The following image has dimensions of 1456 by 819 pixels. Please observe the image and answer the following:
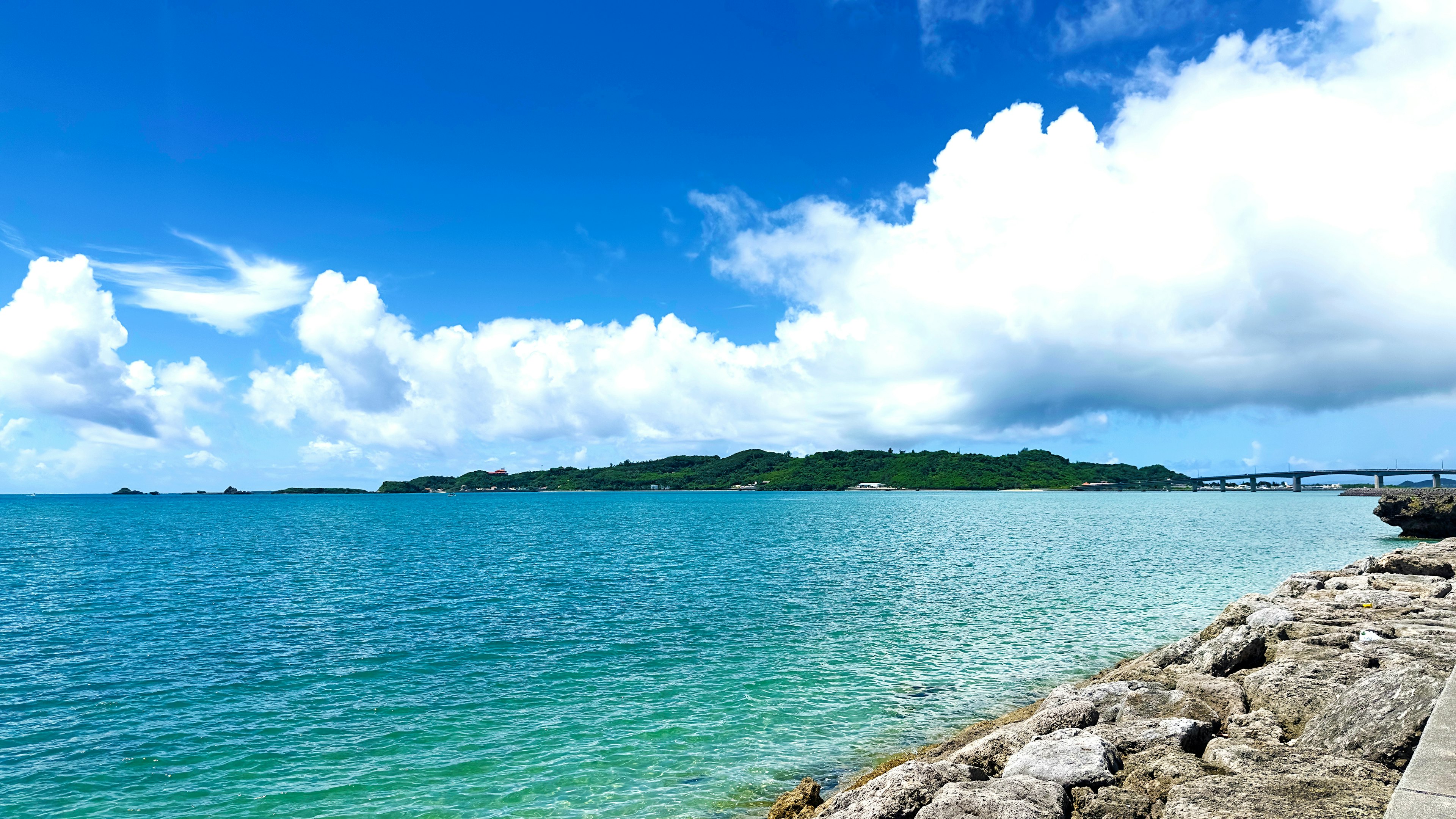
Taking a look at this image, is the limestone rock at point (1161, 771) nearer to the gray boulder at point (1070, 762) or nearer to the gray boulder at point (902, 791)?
the gray boulder at point (1070, 762)

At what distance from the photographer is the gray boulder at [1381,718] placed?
9742 millimetres

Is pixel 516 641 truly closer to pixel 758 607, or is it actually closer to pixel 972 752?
pixel 758 607

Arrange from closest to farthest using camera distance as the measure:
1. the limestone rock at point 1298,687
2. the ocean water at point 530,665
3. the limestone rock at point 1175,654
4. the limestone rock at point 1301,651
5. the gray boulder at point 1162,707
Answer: the limestone rock at point 1298,687 < the gray boulder at point 1162,707 < the ocean water at point 530,665 < the limestone rock at point 1301,651 < the limestone rock at point 1175,654

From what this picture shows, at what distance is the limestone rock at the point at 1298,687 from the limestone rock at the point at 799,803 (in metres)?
7.64

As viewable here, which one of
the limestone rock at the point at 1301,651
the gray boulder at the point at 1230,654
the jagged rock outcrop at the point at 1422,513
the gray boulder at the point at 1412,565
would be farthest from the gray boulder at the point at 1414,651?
the jagged rock outcrop at the point at 1422,513

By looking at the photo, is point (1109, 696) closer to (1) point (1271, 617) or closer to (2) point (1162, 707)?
(2) point (1162, 707)

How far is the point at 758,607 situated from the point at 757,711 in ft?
49.1

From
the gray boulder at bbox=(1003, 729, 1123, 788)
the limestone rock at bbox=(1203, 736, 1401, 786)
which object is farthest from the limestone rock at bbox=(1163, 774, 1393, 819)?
the gray boulder at bbox=(1003, 729, 1123, 788)

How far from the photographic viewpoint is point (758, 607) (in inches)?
1344

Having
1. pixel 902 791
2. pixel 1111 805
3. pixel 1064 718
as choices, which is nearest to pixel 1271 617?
pixel 1064 718

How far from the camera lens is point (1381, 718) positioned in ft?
33.3

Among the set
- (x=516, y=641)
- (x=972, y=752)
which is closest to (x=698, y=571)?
(x=516, y=641)

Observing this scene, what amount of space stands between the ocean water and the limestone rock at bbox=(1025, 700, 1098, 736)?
160 inches

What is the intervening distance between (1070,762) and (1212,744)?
93.3 inches
